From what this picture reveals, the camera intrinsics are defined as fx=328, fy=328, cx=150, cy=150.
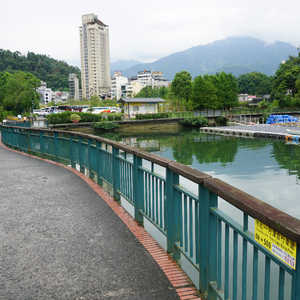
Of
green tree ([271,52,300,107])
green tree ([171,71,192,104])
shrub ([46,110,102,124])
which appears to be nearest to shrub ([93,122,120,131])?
shrub ([46,110,102,124])

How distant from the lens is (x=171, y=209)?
3.73 m

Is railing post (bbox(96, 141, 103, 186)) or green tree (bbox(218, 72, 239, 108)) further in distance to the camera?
green tree (bbox(218, 72, 239, 108))

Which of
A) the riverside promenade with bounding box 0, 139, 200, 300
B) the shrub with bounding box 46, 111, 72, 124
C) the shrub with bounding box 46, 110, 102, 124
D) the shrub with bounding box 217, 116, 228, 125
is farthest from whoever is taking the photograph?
the shrub with bounding box 217, 116, 228, 125

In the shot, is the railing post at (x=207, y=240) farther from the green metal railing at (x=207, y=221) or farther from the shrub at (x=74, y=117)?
the shrub at (x=74, y=117)

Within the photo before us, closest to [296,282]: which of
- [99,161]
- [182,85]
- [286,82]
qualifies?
[99,161]

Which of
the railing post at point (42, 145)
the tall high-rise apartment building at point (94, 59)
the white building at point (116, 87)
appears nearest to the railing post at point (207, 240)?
the railing post at point (42, 145)

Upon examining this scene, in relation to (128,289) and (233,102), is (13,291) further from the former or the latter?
(233,102)

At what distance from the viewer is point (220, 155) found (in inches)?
1057

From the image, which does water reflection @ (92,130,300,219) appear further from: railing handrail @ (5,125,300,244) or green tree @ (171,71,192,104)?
green tree @ (171,71,192,104)

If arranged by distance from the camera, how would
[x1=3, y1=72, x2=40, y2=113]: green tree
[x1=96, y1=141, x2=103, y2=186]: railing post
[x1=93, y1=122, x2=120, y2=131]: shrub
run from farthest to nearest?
[x1=3, y1=72, x2=40, y2=113]: green tree, [x1=93, y1=122, x2=120, y2=131]: shrub, [x1=96, y1=141, x2=103, y2=186]: railing post

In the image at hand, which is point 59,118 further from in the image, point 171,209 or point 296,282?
point 296,282

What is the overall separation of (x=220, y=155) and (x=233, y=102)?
Answer: 2027 inches

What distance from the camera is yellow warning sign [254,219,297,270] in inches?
67.8

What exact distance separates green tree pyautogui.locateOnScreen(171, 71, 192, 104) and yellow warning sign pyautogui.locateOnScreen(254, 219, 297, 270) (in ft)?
250
